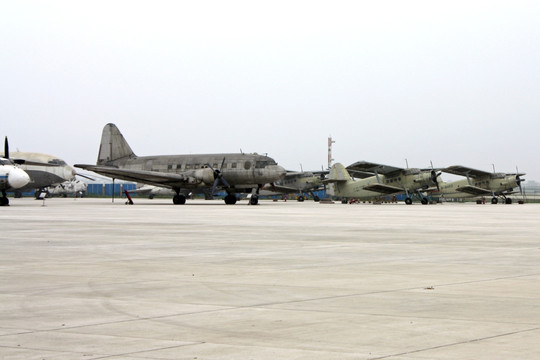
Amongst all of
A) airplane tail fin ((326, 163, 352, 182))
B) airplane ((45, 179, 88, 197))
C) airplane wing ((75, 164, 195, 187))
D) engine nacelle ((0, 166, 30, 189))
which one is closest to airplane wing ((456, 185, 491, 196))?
airplane tail fin ((326, 163, 352, 182))

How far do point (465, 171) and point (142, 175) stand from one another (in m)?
37.3

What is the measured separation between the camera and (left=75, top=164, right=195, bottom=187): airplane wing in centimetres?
6091

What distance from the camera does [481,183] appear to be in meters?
82.3

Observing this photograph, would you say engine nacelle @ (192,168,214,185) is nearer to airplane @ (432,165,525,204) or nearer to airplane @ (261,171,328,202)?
airplane @ (432,165,525,204)

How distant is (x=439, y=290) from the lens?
9805mm

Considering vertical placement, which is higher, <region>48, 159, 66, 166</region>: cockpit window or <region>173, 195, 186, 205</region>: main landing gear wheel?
<region>48, 159, 66, 166</region>: cockpit window

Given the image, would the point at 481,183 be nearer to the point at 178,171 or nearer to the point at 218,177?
the point at 218,177

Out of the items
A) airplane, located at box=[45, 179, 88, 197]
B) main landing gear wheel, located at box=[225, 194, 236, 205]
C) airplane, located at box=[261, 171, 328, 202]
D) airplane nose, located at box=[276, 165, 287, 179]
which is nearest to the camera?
airplane nose, located at box=[276, 165, 287, 179]

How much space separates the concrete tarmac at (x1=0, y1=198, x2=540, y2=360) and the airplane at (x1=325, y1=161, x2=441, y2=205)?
5992 cm

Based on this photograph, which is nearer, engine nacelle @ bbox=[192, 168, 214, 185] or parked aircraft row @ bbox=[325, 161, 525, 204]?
engine nacelle @ bbox=[192, 168, 214, 185]

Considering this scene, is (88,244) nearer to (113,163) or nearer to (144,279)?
(144,279)

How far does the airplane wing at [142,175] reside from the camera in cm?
6091

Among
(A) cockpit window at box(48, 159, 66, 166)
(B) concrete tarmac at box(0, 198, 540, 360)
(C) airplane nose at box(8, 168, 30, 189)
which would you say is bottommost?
(B) concrete tarmac at box(0, 198, 540, 360)

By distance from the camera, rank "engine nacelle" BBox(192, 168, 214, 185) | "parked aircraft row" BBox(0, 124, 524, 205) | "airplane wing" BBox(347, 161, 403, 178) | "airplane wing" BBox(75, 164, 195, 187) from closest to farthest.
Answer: "parked aircraft row" BBox(0, 124, 524, 205)
"airplane wing" BBox(75, 164, 195, 187)
"engine nacelle" BBox(192, 168, 214, 185)
"airplane wing" BBox(347, 161, 403, 178)
